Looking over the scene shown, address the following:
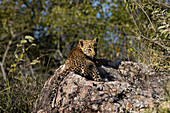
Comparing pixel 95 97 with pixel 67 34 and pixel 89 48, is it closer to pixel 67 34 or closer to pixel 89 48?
pixel 89 48

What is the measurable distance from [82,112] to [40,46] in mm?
14396

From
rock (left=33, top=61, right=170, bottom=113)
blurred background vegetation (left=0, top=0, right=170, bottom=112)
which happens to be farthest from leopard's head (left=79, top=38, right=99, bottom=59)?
rock (left=33, top=61, right=170, bottom=113)

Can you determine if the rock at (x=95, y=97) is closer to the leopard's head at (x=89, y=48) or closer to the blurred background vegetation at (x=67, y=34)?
the blurred background vegetation at (x=67, y=34)

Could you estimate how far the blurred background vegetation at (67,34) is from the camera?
4.92 meters

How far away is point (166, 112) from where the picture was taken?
2646 millimetres

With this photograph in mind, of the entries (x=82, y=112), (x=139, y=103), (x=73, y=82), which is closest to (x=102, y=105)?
(x=82, y=112)

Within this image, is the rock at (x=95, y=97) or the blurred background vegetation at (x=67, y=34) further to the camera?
the blurred background vegetation at (x=67, y=34)

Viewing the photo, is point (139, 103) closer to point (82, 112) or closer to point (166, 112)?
point (166, 112)

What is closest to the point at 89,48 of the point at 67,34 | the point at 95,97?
the point at 95,97

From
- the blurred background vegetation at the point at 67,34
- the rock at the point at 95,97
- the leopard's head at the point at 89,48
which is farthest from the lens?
the leopard's head at the point at 89,48

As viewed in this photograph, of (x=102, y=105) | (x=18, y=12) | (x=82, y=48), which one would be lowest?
(x=102, y=105)

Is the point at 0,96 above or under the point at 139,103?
under

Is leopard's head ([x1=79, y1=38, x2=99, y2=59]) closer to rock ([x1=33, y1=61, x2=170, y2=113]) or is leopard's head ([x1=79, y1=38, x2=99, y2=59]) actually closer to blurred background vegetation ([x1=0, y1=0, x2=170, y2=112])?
blurred background vegetation ([x1=0, y1=0, x2=170, y2=112])

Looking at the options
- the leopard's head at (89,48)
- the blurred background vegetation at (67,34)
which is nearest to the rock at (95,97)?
the blurred background vegetation at (67,34)
